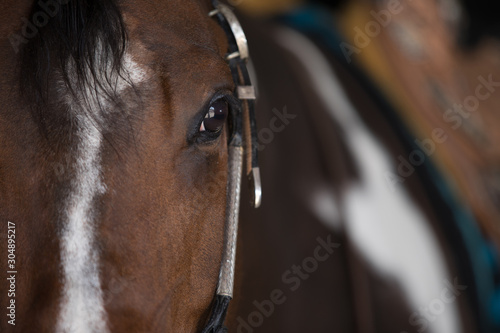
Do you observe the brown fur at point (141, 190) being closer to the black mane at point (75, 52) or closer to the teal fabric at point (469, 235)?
the black mane at point (75, 52)

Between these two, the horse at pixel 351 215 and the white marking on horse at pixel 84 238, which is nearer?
the white marking on horse at pixel 84 238

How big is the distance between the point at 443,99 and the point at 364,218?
515mm

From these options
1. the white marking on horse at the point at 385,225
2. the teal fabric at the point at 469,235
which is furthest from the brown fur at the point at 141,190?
the teal fabric at the point at 469,235

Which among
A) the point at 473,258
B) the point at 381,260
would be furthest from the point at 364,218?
the point at 473,258

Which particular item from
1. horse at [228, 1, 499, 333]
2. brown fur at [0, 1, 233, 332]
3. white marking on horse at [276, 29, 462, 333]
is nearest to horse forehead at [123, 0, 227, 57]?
brown fur at [0, 1, 233, 332]

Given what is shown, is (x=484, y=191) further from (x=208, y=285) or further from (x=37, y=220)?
(x=37, y=220)

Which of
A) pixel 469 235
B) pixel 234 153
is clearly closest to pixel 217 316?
pixel 234 153

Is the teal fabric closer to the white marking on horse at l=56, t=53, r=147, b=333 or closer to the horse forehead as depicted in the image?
the horse forehead

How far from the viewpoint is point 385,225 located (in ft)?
3.71

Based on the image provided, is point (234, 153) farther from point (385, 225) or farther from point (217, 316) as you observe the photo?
point (385, 225)

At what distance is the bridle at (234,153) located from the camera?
800 mm

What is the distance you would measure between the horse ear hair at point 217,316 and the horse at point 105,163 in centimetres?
4

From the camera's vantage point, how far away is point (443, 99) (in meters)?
1.43

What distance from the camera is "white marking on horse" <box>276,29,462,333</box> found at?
1.11 meters
